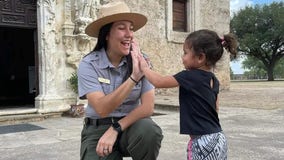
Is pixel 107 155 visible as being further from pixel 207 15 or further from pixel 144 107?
pixel 207 15

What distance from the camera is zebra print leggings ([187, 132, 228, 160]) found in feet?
8.67

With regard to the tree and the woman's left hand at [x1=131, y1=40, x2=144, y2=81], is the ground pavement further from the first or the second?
the tree

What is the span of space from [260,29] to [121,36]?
38.6m

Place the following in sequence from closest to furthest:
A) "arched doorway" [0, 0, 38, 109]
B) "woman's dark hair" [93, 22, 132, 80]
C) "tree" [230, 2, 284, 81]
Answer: "woman's dark hair" [93, 22, 132, 80], "arched doorway" [0, 0, 38, 109], "tree" [230, 2, 284, 81]

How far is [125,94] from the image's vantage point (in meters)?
2.54

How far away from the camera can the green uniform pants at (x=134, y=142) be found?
8.72 feet

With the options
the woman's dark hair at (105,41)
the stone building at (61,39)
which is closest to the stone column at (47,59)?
the stone building at (61,39)

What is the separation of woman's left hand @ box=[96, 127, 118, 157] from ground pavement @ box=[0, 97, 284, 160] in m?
2.29

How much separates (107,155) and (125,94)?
449 mm

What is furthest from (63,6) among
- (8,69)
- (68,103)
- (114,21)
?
(114,21)

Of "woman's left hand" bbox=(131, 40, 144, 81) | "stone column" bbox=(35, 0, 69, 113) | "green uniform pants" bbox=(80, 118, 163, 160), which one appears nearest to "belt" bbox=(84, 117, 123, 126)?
"green uniform pants" bbox=(80, 118, 163, 160)

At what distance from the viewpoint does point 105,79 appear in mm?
2775

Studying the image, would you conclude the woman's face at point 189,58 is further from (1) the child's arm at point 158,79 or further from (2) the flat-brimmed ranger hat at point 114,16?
(2) the flat-brimmed ranger hat at point 114,16

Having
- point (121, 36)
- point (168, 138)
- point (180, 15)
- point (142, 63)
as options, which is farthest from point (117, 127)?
point (180, 15)
